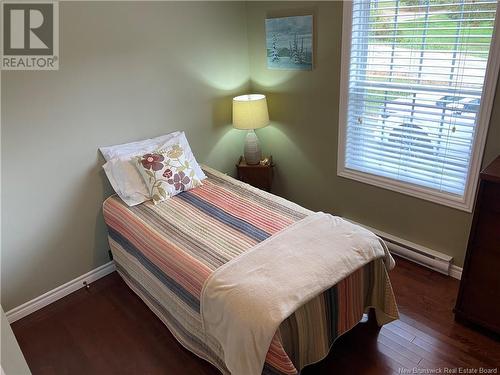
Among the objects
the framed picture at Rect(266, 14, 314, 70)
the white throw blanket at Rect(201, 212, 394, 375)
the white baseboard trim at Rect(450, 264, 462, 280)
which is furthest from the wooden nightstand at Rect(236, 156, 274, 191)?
the white baseboard trim at Rect(450, 264, 462, 280)

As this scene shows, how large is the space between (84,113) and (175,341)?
1.51 m

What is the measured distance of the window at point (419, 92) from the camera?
6.88ft

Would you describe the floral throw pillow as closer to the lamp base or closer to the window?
the lamp base

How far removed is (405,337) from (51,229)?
223cm

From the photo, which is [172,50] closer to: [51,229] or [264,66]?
[264,66]

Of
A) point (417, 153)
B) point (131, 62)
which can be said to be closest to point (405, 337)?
point (417, 153)

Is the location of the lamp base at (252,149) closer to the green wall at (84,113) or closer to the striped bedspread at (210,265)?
the green wall at (84,113)

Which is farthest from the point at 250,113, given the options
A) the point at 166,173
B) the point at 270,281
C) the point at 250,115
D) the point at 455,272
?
the point at 455,272

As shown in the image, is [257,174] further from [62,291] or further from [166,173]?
[62,291]

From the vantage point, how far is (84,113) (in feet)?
7.76

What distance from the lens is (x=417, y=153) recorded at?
2486 mm

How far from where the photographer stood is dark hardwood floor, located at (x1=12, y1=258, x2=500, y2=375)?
1926 mm

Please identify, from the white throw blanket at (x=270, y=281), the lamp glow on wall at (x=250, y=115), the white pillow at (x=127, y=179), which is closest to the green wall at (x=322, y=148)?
the lamp glow on wall at (x=250, y=115)

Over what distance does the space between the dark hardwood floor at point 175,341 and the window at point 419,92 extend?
72 cm
